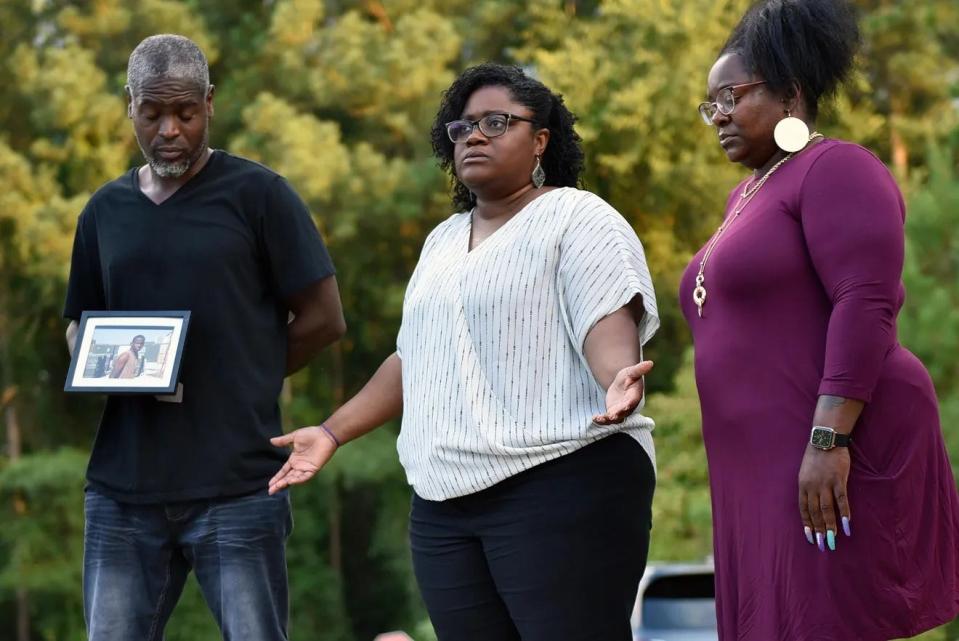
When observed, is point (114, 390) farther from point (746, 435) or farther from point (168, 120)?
point (746, 435)

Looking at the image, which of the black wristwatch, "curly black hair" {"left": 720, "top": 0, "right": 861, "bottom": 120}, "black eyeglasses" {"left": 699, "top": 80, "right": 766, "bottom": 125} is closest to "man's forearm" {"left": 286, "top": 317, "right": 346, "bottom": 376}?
"black eyeglasses" {"left": 699, "top": 80, "right": 766, "bottom": 125}

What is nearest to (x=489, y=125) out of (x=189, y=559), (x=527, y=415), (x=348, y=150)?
(x=527, y=415)

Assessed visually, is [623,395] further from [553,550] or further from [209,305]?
[209,305]

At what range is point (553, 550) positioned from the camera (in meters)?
2.74

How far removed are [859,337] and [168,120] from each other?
152 centimetres

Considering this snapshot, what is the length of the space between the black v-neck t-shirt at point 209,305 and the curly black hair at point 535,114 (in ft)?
1.38

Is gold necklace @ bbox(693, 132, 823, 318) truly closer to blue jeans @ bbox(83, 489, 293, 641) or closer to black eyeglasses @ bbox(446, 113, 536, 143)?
black eyeglasses @ bbox(446, 113, 536, 143)

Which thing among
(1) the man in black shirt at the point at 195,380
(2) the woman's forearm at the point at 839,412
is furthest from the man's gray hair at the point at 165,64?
A: (2) the woman's forearm at the point at 839,412

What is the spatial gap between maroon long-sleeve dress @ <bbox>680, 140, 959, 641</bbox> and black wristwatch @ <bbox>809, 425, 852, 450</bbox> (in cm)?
6

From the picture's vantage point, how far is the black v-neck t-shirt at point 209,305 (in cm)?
315

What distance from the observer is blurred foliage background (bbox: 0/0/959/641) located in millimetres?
16500

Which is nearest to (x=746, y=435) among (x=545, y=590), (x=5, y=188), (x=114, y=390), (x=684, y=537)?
(x=545, y=590)

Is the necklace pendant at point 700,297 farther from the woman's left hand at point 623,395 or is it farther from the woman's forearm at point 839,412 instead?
the woman's forearm at point 839,412

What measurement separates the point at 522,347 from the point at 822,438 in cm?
58
